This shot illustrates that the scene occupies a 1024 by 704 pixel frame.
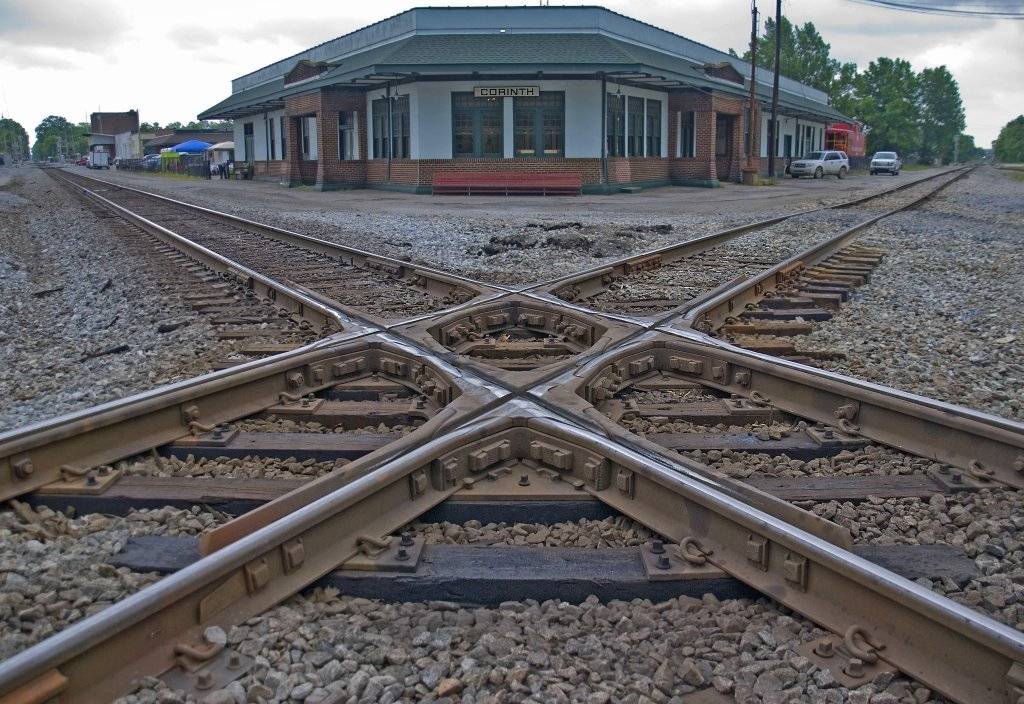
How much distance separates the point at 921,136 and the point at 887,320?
140723 mm

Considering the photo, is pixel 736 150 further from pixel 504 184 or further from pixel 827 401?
pixel 827 401

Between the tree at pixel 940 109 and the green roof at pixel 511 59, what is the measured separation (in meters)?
117

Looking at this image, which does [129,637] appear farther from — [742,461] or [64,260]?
[64,260]

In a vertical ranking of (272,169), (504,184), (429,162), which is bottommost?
(504,184)

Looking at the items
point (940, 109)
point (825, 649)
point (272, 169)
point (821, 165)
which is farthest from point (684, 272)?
point (940, 109)

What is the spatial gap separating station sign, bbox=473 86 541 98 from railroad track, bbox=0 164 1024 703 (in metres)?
25.3

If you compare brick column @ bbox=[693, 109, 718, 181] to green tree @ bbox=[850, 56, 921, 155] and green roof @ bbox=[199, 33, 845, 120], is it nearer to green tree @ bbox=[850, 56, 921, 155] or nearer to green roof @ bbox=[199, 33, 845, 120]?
green roof @ bbox=[199, 33, 845, 120]

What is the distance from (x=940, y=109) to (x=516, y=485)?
158 meters

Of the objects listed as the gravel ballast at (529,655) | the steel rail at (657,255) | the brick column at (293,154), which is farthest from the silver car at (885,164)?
the gravel ballast at (529,655)

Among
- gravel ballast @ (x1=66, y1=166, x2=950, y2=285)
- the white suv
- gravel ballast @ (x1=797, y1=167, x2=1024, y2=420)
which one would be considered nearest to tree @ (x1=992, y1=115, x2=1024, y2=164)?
the white suv

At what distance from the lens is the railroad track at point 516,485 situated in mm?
2121

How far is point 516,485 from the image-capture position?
3.17 metres

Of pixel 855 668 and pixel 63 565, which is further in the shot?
pixel 63 565

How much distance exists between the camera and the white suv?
45.8 metres
